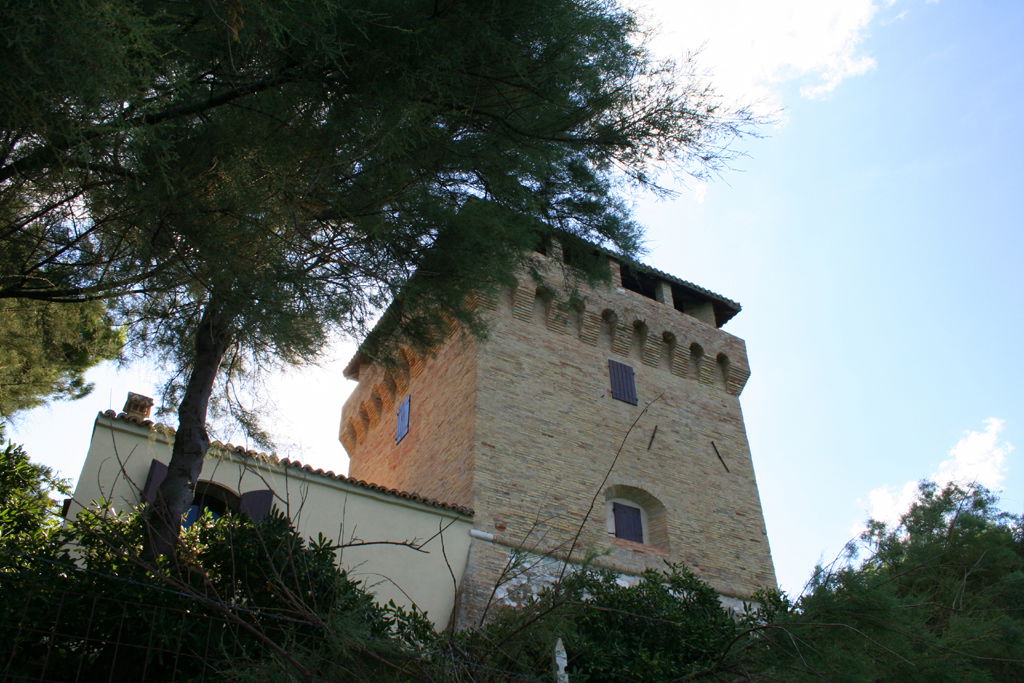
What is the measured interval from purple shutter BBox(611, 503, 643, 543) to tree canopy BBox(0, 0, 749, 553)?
5.51m

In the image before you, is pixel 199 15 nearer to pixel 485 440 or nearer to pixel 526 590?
pixel 526 590

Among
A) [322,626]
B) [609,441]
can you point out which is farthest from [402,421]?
[322,626]

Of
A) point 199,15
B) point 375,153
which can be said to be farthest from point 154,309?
point 199,15

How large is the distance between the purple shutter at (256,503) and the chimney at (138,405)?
1.43 m

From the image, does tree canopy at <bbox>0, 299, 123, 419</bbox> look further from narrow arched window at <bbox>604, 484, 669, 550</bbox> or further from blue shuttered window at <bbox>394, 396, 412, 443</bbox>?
narrow arched window at <bbox>604, 484, 669, 550</bbox>

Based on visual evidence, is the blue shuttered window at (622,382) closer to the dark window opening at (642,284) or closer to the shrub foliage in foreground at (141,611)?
the dark window opening at (642,284)

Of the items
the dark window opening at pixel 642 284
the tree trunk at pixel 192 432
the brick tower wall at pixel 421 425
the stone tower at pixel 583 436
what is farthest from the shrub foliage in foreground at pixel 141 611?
the dark window opening at pixel 642 284

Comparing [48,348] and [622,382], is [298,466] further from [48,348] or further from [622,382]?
[622,382]

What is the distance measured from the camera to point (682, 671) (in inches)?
299

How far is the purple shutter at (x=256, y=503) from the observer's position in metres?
8.37

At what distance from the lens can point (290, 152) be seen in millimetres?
5371

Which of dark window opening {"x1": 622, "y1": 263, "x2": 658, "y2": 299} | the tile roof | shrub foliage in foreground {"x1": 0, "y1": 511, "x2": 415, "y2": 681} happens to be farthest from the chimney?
dark window opening {"x1": 622, "y1": 263, "x2": 658, "y2": 299}

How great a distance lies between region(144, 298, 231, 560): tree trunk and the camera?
578 centimetres

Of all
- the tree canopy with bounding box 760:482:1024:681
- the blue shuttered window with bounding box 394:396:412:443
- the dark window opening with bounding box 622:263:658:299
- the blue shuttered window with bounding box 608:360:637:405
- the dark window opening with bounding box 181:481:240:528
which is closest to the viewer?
the tree canopy with bounding box 760:482:1024:681
